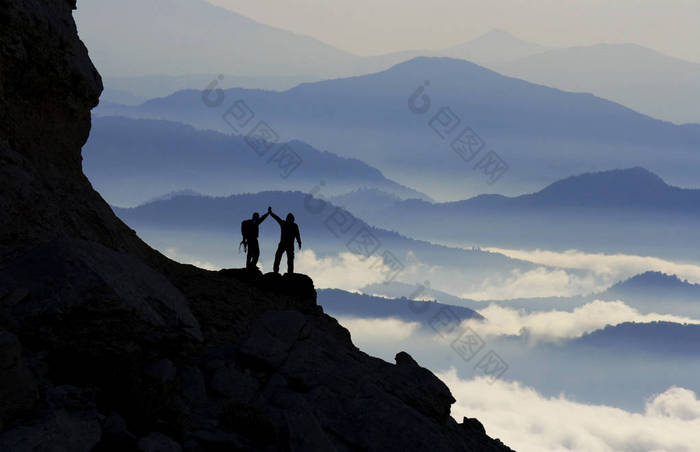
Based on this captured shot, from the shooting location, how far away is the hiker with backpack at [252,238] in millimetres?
28219

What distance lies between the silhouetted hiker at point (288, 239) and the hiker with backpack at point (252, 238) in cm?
68

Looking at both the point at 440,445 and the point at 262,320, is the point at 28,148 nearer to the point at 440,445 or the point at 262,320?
the point at 262,320

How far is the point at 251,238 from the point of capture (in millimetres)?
28578

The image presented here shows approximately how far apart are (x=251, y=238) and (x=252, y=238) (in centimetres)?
4

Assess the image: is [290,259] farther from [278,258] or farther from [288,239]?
[288,239]

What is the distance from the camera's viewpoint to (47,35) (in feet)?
70.4

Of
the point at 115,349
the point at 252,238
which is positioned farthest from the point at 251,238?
the point at 115,349

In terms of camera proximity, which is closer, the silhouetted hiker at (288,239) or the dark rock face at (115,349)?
the dark rock face at (115,349)

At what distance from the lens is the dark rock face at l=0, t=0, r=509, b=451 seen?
1372 centimetres

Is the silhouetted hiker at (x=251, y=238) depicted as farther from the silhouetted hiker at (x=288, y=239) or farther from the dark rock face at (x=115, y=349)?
the dark rock face at (x=115, y=349)

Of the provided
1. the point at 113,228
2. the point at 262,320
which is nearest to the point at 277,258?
the point at 113,228

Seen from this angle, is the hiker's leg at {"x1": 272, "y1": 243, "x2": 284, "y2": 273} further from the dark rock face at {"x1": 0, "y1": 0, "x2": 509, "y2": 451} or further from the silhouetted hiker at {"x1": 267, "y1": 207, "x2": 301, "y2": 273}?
the dark rock face at {"x1": 0, "y1": 0, "x2": 509, "y2": 451}

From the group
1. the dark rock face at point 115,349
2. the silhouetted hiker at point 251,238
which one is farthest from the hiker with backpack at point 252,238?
the dark rock face at point 115,349

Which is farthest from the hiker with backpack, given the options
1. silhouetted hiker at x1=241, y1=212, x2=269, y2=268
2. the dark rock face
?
the dark rock face
